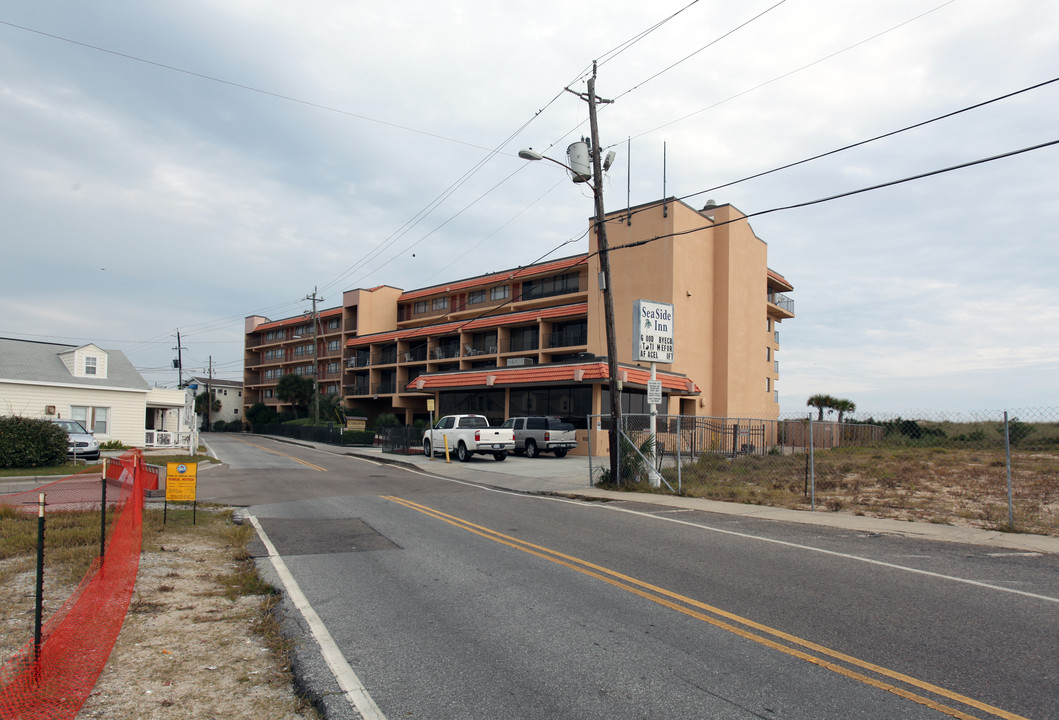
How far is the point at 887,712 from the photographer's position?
3945 mm

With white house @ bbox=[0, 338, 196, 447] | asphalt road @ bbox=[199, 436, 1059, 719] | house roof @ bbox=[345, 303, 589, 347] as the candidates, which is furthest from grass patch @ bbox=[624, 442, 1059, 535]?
white house @ bbox=[0, 338, 196, 447]

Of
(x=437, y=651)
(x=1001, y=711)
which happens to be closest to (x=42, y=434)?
(x=437, y=651)

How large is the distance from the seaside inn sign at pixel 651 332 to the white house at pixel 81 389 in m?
23.6

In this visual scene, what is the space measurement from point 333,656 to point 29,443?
23215mm

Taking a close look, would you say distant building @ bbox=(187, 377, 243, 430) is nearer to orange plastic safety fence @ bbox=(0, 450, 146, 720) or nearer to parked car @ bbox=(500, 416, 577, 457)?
parked car @ bbox=(500, 416, 577, 457)

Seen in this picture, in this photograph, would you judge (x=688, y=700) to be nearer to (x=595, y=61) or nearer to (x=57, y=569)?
(x=57, y=569)

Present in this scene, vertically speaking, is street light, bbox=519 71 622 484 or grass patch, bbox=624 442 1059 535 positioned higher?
street light, bbox=519 71 622 484

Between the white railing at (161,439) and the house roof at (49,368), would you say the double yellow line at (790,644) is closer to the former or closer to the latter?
the house roof at (49,368)

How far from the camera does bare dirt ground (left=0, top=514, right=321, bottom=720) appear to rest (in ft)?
13.3

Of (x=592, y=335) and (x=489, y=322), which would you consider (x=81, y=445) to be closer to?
(x=592, y=335)

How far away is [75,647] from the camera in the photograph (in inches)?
194

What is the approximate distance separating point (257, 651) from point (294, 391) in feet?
231

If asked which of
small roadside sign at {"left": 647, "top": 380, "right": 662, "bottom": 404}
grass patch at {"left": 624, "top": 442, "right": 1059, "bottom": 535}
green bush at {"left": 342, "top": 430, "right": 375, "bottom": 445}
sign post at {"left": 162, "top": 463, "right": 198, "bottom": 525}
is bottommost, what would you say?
green bush at {"left": 342, "top": 430, "right": 375, "bottom": 445}

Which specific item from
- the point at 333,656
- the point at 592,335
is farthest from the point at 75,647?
the point at 592,335
